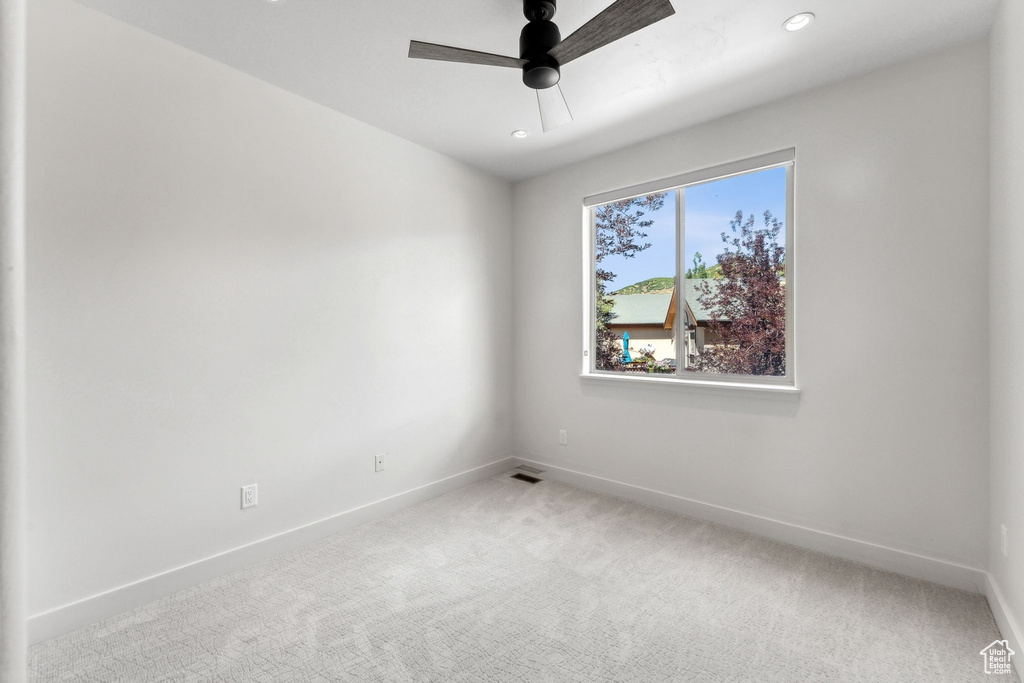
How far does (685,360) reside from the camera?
10.3 ft

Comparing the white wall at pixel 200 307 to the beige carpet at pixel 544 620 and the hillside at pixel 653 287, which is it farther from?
the hillside at pixel 653 287

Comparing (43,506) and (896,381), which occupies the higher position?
(896,381)

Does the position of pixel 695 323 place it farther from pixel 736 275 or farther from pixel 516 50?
pixel 516 50

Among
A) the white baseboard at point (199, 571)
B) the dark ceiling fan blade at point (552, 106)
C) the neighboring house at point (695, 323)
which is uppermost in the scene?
the dark ceiling fan blade at point (552, 106)

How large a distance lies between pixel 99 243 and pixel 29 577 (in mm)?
1346

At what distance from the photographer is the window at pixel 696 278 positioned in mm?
2766

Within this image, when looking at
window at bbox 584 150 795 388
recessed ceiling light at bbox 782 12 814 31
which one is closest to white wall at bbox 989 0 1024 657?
recessed ceiling light at bbox 782 12 814 31

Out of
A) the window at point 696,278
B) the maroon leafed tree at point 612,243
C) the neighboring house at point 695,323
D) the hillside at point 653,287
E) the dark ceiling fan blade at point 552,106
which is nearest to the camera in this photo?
the dark ceiling fan blade at point 552,106

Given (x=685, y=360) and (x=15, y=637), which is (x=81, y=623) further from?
(x=685, y=360)

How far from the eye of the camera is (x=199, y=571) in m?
2.21

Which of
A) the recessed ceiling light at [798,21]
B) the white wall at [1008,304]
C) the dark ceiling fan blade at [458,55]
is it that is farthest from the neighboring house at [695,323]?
the dark ceiling fan blade at [458,55]

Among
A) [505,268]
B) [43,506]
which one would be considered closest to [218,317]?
[43,506]

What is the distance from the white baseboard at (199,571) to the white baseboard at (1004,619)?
115 inches

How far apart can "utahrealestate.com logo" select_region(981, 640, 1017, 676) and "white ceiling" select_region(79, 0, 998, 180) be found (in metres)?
2.52
